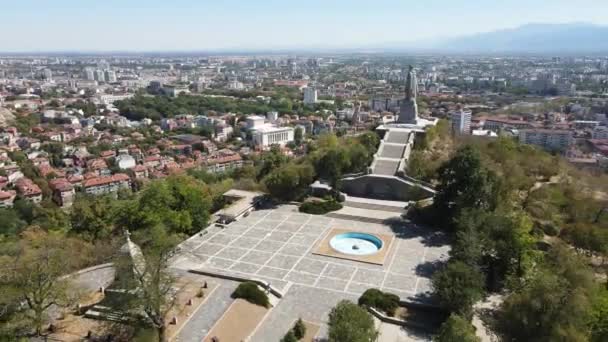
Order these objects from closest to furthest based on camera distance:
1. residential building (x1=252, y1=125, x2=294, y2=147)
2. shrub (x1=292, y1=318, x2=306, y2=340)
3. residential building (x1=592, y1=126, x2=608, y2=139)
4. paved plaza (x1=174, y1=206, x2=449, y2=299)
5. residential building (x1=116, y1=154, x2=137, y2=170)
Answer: shrub (x1=292, y1=318, x2=306, y2=340)
paved plaza (x1=174, y1=206, x2=449, y2=299)
residential building (x1=116, y1=154, x2=137, y2=170)
residential building (x1=592, y1=126, x2=608, y2=139)
residential building (x1=252, y1=125, x2=294, y2=147)

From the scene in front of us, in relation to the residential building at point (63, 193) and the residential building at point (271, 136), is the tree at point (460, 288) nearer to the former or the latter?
the residential building at point (63, 193)

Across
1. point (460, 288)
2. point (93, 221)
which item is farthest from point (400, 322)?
point (93, 221)

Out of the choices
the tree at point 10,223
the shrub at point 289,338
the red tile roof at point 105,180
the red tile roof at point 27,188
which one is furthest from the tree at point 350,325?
the red tile roof at point 27,188

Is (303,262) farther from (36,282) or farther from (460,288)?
(36,282)

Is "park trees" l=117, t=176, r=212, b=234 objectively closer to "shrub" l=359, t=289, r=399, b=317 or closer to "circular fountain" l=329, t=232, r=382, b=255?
"circular fountain" l=329, t=232, r=382, b=255

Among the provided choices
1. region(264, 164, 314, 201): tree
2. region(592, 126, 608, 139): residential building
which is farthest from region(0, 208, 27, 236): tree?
region(592, 126, 608, 139): residential building

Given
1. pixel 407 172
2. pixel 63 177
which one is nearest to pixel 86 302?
pixel 407 172
